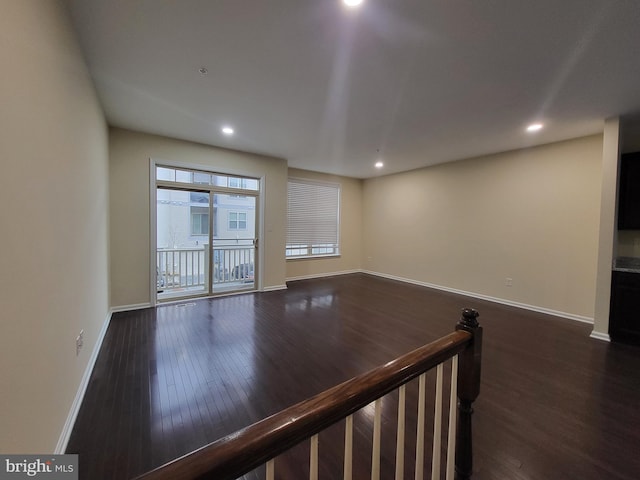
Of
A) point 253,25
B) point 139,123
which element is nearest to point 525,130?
point 253,25

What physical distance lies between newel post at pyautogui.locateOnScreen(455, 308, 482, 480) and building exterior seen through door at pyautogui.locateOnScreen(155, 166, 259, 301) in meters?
4.39

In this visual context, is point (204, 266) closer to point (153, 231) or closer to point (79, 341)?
point (153, 231)

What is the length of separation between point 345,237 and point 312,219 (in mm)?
1206

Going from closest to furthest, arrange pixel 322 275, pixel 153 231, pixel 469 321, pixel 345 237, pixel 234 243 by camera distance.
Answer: pixel 469 321 < pixel 153 231 < pixel 234 243 < pixel 322 275 < pixel 345 237

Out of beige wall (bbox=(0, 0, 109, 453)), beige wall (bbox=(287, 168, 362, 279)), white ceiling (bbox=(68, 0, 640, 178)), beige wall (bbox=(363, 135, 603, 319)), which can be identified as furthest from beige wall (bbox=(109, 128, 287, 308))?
beige wall (bbox=(363, 135, 603, 319))

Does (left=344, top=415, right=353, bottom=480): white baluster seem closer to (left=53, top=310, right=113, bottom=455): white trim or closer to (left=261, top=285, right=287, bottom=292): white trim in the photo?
(left=53, top=310, right=113, bottom=455): white trim

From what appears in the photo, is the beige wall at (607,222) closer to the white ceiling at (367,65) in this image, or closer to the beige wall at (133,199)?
the white ceiling at (367,65)

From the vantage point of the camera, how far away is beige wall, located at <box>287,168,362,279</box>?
6641 millimetres

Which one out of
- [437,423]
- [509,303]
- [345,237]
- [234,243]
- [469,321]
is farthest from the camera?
[345,237]

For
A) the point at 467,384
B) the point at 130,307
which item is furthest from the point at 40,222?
the point at 130,307

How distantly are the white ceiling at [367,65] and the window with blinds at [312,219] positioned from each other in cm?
264

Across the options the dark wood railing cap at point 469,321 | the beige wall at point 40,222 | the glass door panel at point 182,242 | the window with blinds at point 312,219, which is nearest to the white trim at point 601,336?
the dark wood railing cap at point 469,321

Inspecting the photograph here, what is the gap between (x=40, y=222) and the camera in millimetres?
1345

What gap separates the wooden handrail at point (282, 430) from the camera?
486 millimetres
